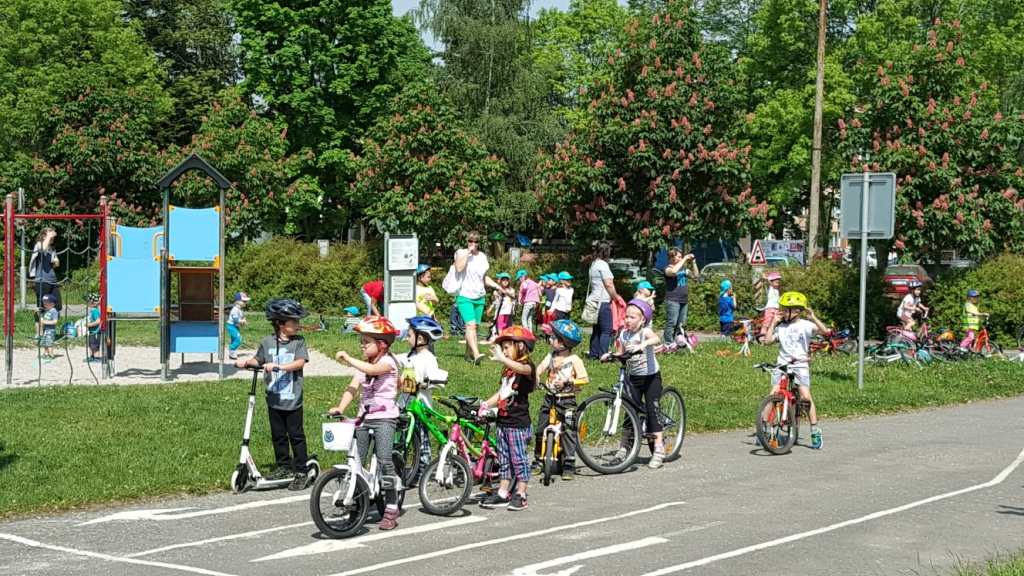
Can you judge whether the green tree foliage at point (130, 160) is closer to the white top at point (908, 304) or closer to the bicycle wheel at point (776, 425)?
the white top at point (908, 304)

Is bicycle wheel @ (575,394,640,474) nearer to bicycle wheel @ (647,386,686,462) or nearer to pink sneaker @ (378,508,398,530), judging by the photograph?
bicycle wheel @ (647,386,686,462)

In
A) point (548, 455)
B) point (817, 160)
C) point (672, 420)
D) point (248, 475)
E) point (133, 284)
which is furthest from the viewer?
point (817, 160)

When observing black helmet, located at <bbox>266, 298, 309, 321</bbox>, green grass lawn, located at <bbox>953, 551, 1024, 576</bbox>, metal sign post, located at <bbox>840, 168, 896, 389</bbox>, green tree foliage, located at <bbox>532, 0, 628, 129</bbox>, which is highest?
green tree foliage, located at <bbox>532, 0, 628, 129</bbox>

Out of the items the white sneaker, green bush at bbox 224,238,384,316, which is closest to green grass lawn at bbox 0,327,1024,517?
the white sneaker

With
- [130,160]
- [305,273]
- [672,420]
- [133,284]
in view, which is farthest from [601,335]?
[130,160]

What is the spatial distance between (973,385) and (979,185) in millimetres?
9019

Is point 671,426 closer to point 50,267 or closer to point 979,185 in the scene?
point 50,267

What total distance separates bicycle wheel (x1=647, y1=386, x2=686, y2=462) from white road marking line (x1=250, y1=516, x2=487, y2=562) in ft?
11.0

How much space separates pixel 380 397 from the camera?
367 inches

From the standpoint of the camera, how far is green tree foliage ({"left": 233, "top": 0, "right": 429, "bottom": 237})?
49.8 meters

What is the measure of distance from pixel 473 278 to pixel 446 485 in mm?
10417

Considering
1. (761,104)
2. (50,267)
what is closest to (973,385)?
(50,267)

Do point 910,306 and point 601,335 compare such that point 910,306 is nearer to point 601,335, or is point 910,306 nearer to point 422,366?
point 601,335

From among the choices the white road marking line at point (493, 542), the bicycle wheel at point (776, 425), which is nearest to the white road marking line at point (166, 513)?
the white road marking line at point (493, 542)
